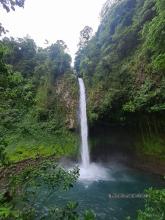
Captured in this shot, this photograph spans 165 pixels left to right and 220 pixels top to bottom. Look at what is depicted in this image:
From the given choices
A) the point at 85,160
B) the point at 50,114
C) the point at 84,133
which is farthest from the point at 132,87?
the point at 50,114

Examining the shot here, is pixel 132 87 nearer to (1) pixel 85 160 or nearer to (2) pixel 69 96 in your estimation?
(1) pixel 85 160

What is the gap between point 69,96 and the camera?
2919 cm

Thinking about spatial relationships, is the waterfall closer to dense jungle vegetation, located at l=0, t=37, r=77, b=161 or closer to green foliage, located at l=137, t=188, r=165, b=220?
dense jungle vegetation, located at l=0, t=37, r=77, b=161

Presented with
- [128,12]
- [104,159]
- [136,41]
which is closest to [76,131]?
[104,159]

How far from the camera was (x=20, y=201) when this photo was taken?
4465 mm

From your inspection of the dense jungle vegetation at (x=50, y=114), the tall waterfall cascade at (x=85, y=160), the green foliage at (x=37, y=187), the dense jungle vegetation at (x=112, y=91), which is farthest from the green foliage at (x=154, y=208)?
the dense jungle vegetation at (x=50, y=114)

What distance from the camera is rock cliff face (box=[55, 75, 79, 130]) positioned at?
26900mm

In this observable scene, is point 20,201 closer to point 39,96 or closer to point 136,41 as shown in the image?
point 136,41

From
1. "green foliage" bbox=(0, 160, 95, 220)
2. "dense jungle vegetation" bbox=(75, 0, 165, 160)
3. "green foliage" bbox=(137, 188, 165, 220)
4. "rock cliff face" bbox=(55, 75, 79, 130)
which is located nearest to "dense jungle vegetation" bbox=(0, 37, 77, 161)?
"rock cliff face" bbox=(55, 75, 79, 130)

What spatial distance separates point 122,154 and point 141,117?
4342 millimetres

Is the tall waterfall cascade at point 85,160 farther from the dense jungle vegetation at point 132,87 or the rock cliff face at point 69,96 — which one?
the dense jungle vegetation at point 132,87

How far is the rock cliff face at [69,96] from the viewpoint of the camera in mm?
26900

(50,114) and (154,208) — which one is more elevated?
(50,114)

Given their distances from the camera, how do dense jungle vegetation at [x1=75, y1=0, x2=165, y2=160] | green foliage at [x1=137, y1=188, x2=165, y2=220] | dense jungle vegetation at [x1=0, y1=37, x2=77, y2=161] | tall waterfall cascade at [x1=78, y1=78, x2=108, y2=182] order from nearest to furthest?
green foliage at [x1=137, y1=188, x2=165, y2=220], tall waterfall cascade at [x1=78, y1=78, x2=108, y2=182], dense jungle vegetation at [x1=75, y1=0, x2=165, y2=160], dense jungle vegetation at [x1=0, y1=37, x2=77, y2=161]
